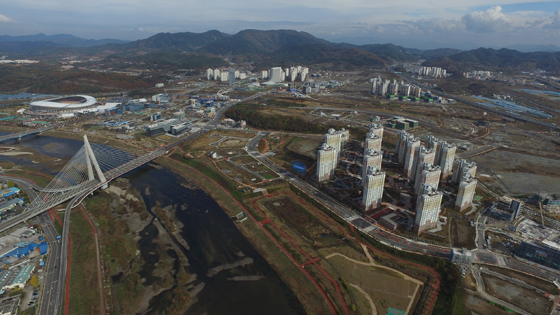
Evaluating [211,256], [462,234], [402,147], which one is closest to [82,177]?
[211,256]

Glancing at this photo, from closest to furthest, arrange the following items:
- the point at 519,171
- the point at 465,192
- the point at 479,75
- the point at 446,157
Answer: the point at 465,192 → the point at 446,157 → the point at 519,171 → the point at 479,75

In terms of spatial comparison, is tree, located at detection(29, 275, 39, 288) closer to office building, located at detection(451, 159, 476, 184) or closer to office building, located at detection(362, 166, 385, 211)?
office building, located at detection(362, 166, 385, 211)

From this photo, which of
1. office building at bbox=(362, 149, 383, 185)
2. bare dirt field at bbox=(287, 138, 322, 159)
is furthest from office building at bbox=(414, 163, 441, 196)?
bare dirt field at bbox=(287, 138, 322, 159)

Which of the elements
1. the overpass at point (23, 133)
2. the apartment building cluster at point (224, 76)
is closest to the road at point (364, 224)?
the overpass at point (23, 133)

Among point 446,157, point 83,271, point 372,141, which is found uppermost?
point 372,141

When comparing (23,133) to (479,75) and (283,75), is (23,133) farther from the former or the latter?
(479,75)

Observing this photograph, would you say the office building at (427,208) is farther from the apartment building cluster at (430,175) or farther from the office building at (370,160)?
the office building at (370,160)
